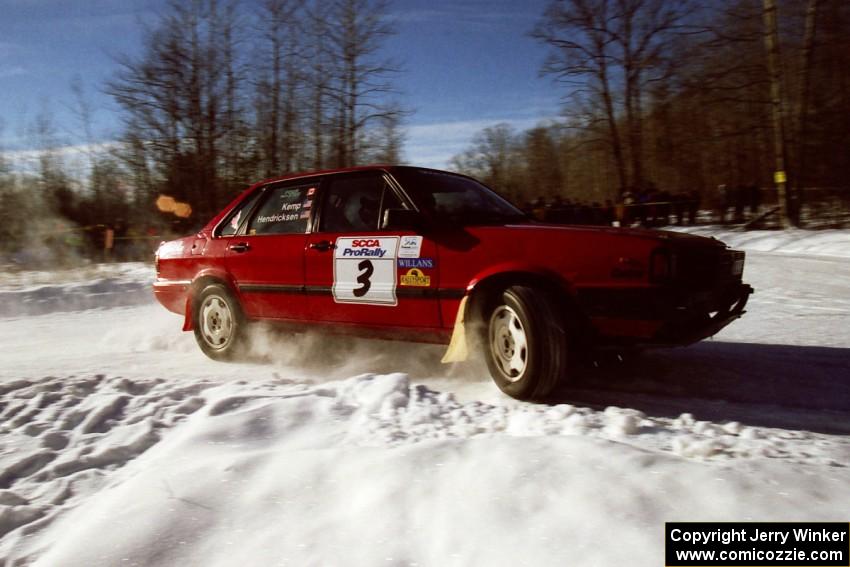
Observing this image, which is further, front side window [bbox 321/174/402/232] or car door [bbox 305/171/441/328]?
front side window [bbox 321/174/402/232]

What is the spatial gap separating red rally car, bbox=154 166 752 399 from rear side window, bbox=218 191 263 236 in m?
0.01

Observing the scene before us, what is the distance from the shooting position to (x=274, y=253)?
183 inches

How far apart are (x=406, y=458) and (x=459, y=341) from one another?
1268mm

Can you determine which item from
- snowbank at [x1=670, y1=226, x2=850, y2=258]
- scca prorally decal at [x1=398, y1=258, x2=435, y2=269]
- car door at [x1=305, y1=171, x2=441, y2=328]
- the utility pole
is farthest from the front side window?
the utility pole

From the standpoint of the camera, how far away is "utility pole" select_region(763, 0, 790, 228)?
16.0 m

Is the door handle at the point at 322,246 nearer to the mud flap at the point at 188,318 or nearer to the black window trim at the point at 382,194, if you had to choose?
the black window trim at the point at 382,194

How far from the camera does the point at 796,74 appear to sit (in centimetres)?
1870

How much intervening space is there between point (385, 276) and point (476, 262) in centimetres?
70

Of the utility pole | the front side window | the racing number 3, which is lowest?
the racing number 3

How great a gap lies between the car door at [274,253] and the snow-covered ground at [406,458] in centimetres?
51

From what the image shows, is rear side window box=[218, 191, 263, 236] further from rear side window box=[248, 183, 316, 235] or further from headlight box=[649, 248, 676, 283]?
headlight box=[649, 248, 676, 283]

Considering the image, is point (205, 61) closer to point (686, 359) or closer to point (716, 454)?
point (686, 359)

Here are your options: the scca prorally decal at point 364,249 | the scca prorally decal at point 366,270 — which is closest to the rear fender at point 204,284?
the scca prorally decal at point 366,270

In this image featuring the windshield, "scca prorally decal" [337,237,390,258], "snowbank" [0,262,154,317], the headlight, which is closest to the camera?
the headlight
